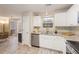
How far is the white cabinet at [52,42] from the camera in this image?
427 cm

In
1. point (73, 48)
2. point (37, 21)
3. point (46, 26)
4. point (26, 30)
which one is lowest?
point (73, 48)

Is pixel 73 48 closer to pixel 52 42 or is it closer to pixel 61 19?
pixel 52 42

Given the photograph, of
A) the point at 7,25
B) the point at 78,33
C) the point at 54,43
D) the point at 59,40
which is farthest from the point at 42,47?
the point at 7,25

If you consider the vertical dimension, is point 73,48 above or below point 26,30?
below

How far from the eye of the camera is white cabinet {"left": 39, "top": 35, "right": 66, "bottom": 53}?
4270 millimetres

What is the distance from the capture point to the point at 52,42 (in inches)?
185

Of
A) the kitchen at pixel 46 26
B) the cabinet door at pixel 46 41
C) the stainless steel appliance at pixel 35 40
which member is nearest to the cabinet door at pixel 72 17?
the kitchen at pixel 46 26

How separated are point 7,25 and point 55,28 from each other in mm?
7214

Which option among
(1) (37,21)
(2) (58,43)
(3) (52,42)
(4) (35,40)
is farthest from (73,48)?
(1) (37,21)

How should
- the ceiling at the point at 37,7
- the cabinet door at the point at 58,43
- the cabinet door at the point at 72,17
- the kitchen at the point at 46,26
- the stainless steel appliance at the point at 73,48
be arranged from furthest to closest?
the ceiling at the point at 37,7 → the kitchen at the point at 46,26 → the cabinet door at the point at 58,43 → the cabinet door at the point at 72,17 → the stainless steel appliance at the point at 73,48

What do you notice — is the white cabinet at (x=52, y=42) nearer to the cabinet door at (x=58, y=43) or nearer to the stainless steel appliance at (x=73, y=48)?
the cabinet door at (x=58, y=43)

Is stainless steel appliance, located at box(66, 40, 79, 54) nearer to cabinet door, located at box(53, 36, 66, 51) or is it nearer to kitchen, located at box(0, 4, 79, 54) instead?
cabinet door, located at box(53, 36, 66, 51)
